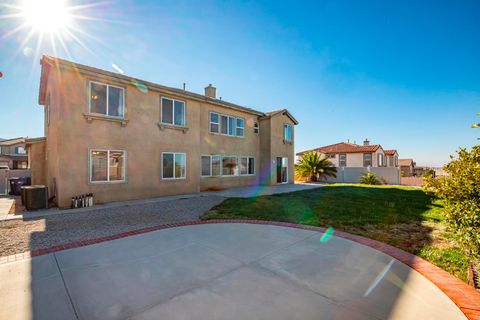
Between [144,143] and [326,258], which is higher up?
[144,143]

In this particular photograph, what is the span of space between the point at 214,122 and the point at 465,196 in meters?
14.0

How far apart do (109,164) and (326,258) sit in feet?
34.1

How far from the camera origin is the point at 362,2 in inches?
381

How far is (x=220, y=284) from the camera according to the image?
329 centimetres

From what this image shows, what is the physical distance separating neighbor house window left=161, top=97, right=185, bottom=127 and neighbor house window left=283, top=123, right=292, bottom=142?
10331 mm

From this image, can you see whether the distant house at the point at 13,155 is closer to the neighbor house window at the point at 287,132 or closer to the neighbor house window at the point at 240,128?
the neighbor house window at the point at 240,128

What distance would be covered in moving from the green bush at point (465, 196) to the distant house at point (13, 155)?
4620 cm

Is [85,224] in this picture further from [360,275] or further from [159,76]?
[159,76]

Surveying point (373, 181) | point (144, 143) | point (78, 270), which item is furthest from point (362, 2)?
point (373, 181)

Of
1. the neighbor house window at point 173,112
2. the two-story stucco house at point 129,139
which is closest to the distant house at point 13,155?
the two-story stucco house at point 129,139

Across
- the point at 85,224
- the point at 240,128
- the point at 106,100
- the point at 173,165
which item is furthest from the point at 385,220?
the point at 106,100

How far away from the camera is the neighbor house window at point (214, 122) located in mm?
15723

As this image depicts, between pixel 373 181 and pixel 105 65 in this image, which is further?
pixel 373 181

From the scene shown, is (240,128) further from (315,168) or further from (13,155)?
(13,155)
